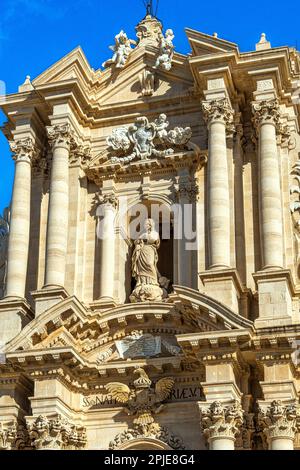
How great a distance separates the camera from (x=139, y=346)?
2061 cm

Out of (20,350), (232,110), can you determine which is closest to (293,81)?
(232,110)

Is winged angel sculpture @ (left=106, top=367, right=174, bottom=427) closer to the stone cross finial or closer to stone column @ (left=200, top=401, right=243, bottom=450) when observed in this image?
stone column @ (left=200, top=401, right=243, bottom=450)

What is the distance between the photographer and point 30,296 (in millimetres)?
22156

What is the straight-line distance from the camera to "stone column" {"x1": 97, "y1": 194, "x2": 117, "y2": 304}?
71.4 feet

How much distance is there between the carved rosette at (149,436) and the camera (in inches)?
773

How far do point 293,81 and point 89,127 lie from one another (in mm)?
4742

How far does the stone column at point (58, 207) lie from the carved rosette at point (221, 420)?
431 cm

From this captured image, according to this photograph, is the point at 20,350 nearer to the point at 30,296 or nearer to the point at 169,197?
the point at 30,296

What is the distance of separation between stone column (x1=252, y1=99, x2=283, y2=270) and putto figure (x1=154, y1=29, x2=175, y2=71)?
2.75m

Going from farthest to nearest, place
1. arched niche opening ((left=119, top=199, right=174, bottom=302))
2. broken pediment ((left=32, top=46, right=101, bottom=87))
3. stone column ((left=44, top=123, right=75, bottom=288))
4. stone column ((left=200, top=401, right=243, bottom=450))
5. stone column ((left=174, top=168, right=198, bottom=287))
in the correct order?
1. broken pediment ((left=32, top=46, right=101, bottom=87))
2. arched niche opening ((left=119, top=199, right=174, bottom=302))
3. stone column ((left=174, top=168, right=198, bottom=287))
4. stone column ((left=44, top=123, right=75, bottom=288))
5. stone column ((left=200, top=401, right=243, bottom=450))

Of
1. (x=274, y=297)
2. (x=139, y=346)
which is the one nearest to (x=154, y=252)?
(x=139, y=346)

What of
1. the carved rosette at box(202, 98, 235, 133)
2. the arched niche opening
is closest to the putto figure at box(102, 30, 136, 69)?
the carved rosette at box(202, 98, 235, 133)

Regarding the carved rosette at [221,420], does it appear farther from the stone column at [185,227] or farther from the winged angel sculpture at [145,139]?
the winged angel sculpture at [145,139]

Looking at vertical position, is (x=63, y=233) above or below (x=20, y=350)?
above
